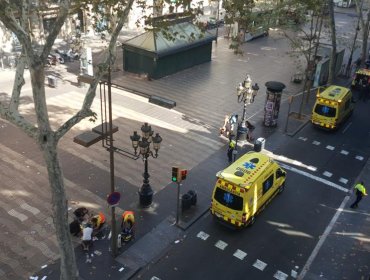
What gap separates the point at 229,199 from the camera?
49.3 feet

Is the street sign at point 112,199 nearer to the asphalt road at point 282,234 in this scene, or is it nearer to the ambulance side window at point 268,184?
the asphalt road at point 282,234

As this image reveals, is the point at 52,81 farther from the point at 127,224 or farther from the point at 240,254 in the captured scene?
the point at 240,254

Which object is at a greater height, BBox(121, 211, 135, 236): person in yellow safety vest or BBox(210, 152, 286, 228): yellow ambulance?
BBox(210, 152, 286, 228): yellow ambulance

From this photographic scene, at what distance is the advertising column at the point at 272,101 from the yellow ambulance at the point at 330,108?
231 cm

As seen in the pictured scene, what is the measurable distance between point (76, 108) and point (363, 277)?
18470 millimetres

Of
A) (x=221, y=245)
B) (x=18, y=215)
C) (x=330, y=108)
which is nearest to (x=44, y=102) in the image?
(x=18, y=215)

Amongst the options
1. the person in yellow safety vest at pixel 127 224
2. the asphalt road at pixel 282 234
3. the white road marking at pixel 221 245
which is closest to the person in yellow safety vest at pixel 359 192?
the asphalt road at pixel 282 234

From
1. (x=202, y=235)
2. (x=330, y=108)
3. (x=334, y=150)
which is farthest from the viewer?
(x=330, y=108)

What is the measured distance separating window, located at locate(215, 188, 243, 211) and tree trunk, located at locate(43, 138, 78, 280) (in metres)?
5.84

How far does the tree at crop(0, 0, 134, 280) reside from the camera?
9727mm

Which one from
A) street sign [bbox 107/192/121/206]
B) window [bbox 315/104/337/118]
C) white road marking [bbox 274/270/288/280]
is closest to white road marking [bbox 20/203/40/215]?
street sign [bbox 107/192/121/206]

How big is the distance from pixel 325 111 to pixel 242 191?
11629 millimetres

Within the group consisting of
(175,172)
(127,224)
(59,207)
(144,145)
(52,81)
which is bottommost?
(127,224)

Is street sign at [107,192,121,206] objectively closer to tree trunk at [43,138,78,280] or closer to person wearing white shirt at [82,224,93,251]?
tree trunk at [43,138,78,280]
